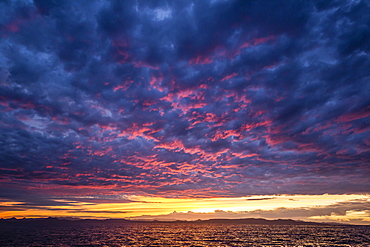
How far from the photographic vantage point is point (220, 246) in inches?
3083

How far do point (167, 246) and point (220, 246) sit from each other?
61.2 ft

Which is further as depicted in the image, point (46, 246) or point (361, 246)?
point (361, 246)

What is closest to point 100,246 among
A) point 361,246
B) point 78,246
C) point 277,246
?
point 78,246

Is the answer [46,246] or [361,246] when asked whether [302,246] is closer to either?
[361,246]

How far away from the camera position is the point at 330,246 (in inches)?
3287

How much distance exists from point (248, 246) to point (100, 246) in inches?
2025

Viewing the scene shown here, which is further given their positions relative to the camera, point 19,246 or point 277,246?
point 277,246

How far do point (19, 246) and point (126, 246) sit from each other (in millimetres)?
35130

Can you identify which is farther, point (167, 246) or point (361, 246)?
point (361, 246)

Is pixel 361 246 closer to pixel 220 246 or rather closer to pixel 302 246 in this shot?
pixel 302 246

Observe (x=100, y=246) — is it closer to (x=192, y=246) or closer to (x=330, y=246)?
(x=192, y=246)

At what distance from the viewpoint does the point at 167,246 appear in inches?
3061

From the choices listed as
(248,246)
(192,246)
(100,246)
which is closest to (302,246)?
(248,246)

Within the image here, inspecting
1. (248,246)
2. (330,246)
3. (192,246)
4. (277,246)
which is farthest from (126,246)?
(330,246)
